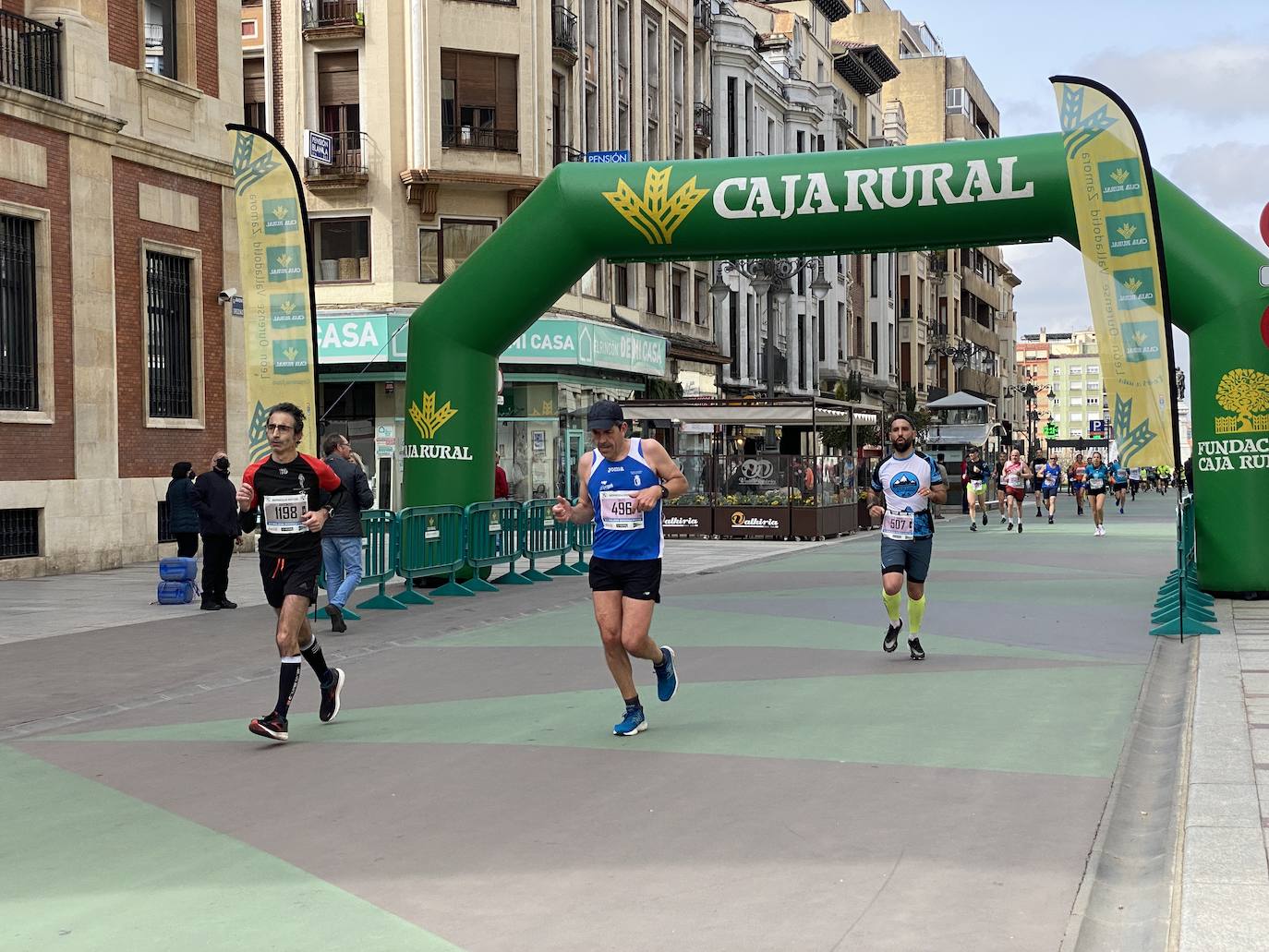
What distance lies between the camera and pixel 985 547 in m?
25.7

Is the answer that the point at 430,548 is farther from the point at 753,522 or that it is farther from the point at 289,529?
the point at 753,522

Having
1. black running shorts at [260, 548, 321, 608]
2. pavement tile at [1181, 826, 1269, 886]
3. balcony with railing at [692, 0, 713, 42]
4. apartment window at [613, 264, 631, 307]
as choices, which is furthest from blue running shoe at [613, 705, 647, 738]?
balcony with railing at [692, 0, 713, 42]

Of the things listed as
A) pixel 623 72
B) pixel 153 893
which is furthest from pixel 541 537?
pixel 623 72

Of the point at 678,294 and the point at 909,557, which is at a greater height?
the point at 678,294

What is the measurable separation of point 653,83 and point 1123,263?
106ft

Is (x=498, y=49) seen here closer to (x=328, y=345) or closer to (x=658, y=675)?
(x=328, y=345)

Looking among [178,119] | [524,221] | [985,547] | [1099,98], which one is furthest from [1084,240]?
[178,119]

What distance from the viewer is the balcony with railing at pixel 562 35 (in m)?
35.9

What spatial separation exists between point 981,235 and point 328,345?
2008cm

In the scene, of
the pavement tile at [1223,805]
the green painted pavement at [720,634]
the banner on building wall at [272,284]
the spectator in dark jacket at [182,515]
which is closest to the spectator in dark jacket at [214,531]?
the banner on building wall at [272,284]

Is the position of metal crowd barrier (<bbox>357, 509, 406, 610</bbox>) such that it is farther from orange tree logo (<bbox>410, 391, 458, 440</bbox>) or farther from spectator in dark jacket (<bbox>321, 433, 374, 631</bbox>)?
orange tree logo (<bbox>410, 391, 458, 440</bbox>)

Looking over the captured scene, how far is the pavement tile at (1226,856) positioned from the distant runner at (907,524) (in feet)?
18.6

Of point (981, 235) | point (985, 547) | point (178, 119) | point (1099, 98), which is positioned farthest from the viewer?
point (985, 547)

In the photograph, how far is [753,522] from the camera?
30.2 meters
